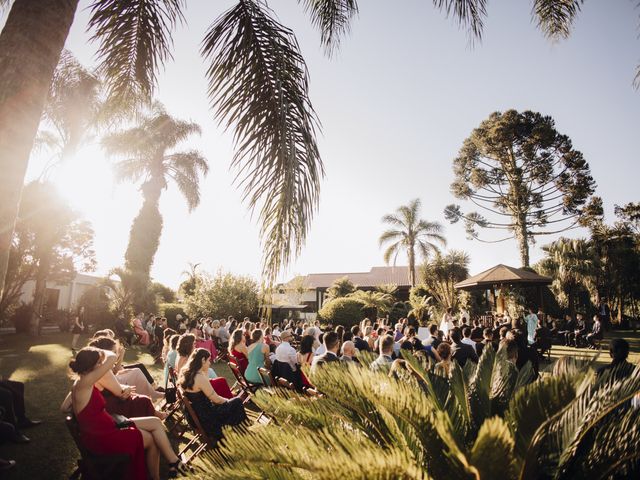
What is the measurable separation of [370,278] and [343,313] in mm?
26227

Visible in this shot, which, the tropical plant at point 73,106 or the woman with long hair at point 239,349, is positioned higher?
the tropical plant at point 73,106

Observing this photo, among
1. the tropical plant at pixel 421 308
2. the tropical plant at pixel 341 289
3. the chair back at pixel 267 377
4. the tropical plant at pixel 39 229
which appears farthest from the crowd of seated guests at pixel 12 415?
the tropical plant at pixel 341 289

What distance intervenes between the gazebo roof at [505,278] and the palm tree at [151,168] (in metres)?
19.5

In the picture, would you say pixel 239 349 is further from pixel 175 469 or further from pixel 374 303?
pixel 374 303

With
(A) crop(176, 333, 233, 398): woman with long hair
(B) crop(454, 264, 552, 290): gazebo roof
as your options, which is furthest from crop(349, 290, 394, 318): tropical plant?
(A) crop(176, 333, 233, 398): woman with long hair

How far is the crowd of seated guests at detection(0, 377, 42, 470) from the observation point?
15.4ft

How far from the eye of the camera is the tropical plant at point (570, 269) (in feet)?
83.9

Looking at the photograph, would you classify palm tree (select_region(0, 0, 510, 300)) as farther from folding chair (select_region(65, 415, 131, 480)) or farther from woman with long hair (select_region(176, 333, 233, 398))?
woman with long hair (select_region(176, 333, 233, 398))

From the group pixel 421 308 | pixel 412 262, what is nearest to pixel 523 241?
pixel 421 308

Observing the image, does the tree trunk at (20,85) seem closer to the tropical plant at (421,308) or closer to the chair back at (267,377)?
the chair back at (267,377)

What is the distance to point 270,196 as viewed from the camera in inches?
130

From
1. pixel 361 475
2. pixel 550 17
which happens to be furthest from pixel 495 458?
pixel 550 17

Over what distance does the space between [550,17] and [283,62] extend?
4301 millimetres

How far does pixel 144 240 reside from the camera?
23891 mm
